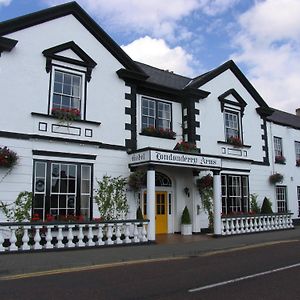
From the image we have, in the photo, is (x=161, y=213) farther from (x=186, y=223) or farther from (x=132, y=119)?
(x=132, y=119)

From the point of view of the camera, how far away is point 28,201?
1341cm

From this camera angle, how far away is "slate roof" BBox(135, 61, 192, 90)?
1877 centimetres

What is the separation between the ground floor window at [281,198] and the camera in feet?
76.5

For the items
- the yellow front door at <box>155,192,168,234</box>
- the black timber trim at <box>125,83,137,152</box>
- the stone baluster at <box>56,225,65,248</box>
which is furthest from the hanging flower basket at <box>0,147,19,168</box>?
the yellow front door at <box>155,192,168,234</box>

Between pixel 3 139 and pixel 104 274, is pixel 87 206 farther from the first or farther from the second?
pixel 104 274

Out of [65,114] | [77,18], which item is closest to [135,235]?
[65,114]

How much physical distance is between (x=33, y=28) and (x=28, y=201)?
247 inches

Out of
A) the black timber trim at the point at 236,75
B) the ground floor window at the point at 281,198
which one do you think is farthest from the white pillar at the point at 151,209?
the ground floor window at the point at 281,198

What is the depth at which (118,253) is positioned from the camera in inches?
481

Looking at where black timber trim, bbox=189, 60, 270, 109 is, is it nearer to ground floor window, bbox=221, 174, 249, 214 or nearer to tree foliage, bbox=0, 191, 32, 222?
ground floor window, bbox=221, 174, 249, 214

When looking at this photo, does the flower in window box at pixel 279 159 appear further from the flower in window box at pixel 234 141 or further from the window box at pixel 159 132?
the window box at pixel 159 132

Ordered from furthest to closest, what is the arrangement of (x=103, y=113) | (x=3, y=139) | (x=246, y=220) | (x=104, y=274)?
(x=246, y=220), (x=103, y=113), (x=3, y=139), (x=104, y=274)

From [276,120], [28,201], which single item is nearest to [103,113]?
[28,201]

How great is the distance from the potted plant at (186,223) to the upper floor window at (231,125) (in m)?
4.80
